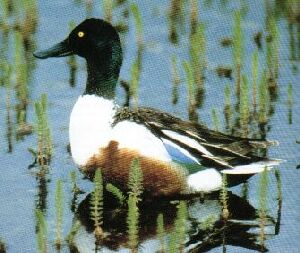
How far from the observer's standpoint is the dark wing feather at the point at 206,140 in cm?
682

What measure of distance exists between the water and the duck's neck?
52cm

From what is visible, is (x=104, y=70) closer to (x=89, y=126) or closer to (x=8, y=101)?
(x=89, y=126)

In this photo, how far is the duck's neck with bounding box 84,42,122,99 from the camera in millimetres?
7133

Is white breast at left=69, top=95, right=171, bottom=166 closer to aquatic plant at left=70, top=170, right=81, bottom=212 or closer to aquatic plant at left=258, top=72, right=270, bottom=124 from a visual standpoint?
aquatic plant at left=70, top=170, right=81, bottom=212

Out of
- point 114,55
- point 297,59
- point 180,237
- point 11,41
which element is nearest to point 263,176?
point 180,237

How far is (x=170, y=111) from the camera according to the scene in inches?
311

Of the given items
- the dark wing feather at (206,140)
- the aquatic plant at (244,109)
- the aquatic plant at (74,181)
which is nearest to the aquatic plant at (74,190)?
the aquatic plant at (74,181)

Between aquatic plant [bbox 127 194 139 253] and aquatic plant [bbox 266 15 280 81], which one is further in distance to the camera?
aquatic plant [bbox 266 15 280 81]

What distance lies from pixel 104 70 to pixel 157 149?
28.6 inches

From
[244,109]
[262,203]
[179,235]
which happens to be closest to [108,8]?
[244,109]

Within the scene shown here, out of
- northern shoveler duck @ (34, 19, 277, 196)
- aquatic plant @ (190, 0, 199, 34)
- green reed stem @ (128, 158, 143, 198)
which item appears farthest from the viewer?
aquatic plant @ (190, 0, 199, 34)

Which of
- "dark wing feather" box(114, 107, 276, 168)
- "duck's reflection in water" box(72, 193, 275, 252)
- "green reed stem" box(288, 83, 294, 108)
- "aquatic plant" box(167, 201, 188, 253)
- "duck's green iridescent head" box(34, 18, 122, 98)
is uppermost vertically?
"duck's green iridescent head" box(34, 18, 122, 98)

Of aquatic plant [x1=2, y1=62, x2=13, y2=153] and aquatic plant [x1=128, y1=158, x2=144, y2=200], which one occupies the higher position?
aquatic plant [x1=2, y1=62, x2=13, y2=153]

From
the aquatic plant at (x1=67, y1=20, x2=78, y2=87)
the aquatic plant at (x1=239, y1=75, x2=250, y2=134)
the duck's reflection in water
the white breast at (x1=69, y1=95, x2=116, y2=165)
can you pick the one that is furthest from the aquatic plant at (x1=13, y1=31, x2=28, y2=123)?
the aquatic plant at (x1=239, y1=75, x2=250, y2=134)
